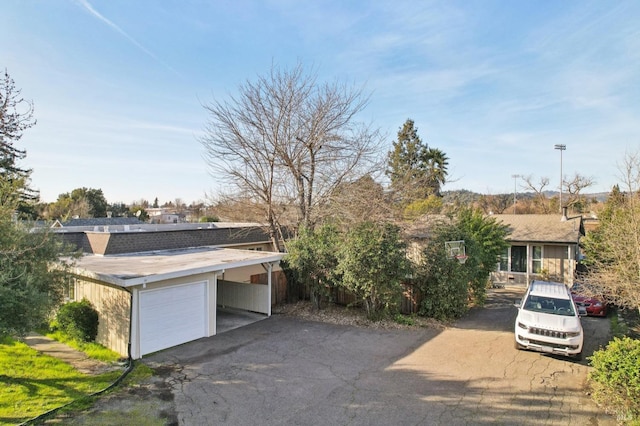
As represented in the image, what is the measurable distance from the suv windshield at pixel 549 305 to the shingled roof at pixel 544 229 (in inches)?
410

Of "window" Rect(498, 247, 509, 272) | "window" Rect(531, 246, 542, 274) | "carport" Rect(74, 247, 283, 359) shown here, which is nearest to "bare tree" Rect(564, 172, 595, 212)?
"window" Rect(531, 246, 542, 274)

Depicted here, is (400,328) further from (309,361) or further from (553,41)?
(553,41)

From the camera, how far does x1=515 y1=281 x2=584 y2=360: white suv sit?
352 inches

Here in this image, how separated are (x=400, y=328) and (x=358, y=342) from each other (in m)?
2.19

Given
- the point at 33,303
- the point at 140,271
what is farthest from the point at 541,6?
the point at 33,303

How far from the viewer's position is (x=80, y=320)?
10.1m

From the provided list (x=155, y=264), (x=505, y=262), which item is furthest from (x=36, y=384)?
(x=505, y=262)

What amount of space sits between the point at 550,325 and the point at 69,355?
43.0 ft

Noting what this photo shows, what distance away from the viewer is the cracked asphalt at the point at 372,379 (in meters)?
6.48

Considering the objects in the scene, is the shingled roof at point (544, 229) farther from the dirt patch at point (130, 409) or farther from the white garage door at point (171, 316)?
the dirt patch at point (130, 409)

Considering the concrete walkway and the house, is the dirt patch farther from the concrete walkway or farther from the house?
the house

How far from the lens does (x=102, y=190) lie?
54656mm

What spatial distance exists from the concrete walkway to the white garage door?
3.29 ft

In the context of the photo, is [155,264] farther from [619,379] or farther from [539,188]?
[539,188]
